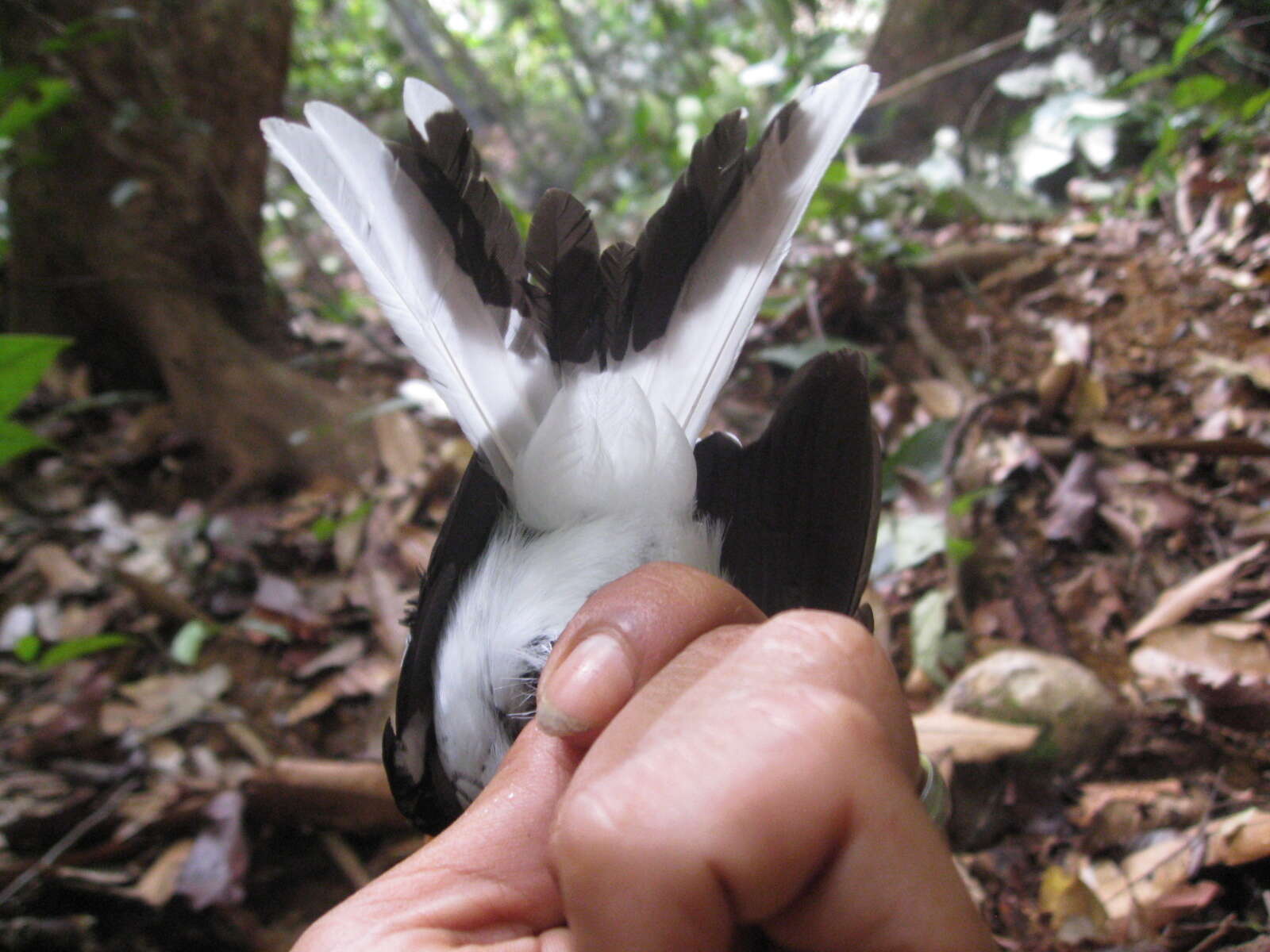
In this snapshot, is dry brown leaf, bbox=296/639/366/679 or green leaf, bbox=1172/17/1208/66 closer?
green leaf, bbox=1172/17/1208/66

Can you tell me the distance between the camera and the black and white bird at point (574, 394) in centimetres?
98

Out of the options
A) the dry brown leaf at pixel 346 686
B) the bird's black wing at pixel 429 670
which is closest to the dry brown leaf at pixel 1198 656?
the bird's black wing at pixel 429 670

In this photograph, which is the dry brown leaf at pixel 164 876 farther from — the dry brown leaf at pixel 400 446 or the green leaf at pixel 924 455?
the green leaf at pixel 924 455

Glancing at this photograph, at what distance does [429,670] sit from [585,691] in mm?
561

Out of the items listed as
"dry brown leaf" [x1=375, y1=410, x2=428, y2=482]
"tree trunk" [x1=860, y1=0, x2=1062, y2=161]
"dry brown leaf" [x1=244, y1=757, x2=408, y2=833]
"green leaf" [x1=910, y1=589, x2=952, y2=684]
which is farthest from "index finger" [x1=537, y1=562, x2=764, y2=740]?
"tree trunk" [x1=860, y1=0, x2=1062, y2=161]

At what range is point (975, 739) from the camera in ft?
4.19

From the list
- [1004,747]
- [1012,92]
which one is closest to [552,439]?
[1004,747]

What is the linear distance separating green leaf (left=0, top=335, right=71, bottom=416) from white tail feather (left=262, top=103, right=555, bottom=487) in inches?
21.1

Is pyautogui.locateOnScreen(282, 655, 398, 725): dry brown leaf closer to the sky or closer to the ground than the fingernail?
closer to the ground

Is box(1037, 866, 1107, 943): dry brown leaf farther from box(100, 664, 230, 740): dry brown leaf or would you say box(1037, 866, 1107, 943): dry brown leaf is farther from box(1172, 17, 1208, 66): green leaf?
box(1172, 17, 1208, 66): green leaf

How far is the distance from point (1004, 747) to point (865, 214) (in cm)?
208

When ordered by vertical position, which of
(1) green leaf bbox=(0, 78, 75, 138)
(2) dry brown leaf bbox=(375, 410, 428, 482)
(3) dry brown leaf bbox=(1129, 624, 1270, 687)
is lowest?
(3) dry brown leaf bbox=(1129, 624, 1270, 687)

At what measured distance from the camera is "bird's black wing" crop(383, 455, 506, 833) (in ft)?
3.59

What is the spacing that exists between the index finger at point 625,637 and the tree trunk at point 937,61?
10.9 feet
